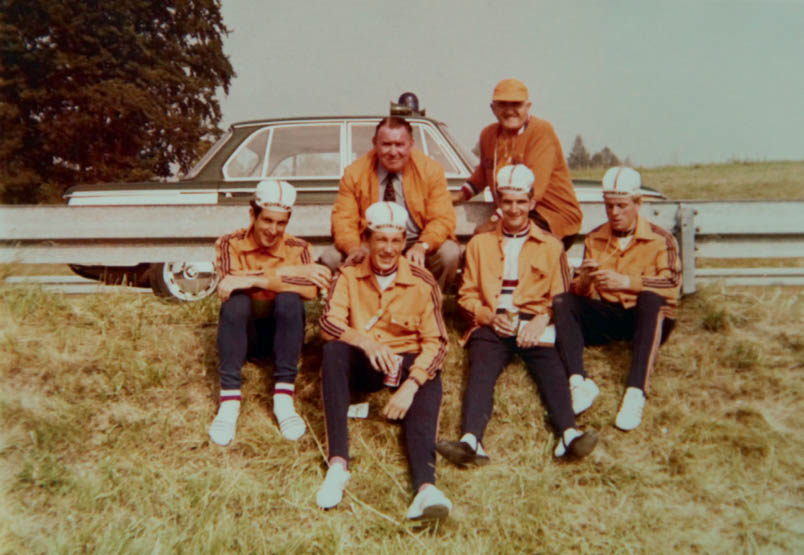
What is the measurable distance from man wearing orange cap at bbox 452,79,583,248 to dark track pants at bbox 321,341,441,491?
147 centimetres

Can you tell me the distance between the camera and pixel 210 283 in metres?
6.11

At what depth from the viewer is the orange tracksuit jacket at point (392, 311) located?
3.87 metres

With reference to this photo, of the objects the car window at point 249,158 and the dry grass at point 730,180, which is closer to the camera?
the car window at point 249,158

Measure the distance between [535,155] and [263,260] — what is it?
2.05 metres

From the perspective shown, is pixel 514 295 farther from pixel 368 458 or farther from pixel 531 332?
pixel 368 458

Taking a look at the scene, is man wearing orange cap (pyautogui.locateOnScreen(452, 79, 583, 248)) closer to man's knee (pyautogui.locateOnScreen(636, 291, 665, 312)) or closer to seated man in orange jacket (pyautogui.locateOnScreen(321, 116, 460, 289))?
seated man in orange jacket (pyautogui.locateOnScreen(321, 116, 460, 289))

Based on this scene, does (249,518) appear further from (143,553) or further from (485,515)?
(485,515)

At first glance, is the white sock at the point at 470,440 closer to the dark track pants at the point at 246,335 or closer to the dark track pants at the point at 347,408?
the dark track pants at the point at 347,408

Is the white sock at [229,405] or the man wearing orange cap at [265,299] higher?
the man wearing orange cap at [265,299]

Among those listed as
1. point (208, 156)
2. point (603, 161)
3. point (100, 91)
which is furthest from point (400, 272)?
point (603, 161)

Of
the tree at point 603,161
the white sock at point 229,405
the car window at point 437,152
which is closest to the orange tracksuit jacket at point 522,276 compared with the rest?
the white sock at point 229,405

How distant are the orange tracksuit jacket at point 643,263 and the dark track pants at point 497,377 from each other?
59 centimetres

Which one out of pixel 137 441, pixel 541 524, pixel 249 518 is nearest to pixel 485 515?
pixel 541 524

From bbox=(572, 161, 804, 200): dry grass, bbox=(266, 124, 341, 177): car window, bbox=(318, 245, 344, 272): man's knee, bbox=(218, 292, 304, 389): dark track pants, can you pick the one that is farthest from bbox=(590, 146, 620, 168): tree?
bbox=(218, 292, 304, 389): dark track pants
